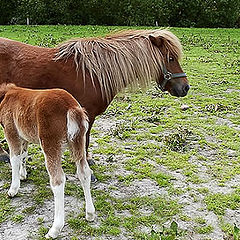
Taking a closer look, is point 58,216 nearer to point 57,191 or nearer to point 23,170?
point 57,191

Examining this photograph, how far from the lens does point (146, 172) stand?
4.44 metres

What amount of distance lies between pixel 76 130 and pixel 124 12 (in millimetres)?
21693

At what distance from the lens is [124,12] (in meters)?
23.8

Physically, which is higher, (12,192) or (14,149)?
(14,149)

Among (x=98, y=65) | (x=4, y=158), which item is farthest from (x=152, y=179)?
(x=4, y=158)

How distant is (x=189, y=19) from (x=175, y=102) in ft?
65.3

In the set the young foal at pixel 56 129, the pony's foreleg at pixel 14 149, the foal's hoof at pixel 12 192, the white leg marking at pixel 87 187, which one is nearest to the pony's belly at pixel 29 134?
the young foal at pixel 56 129

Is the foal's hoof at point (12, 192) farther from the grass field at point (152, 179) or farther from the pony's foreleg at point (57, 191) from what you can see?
the pony's foreleg at point (57, 191)

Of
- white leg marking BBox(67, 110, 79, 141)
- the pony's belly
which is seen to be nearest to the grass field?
the pony's belly

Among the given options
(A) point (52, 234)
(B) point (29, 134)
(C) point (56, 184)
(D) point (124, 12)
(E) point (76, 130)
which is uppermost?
(E) point (76, 130)

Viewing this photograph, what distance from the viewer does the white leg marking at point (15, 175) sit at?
144 inches

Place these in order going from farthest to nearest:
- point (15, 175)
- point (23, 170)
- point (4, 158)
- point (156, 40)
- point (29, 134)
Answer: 1. point (4, 158)
2. point (156, 40)
3. point (23, 170)
4. point (15, 175)
5. point (29, 134)

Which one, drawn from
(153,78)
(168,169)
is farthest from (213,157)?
(153,78)

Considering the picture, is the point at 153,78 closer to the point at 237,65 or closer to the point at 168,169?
the point at 168,169
